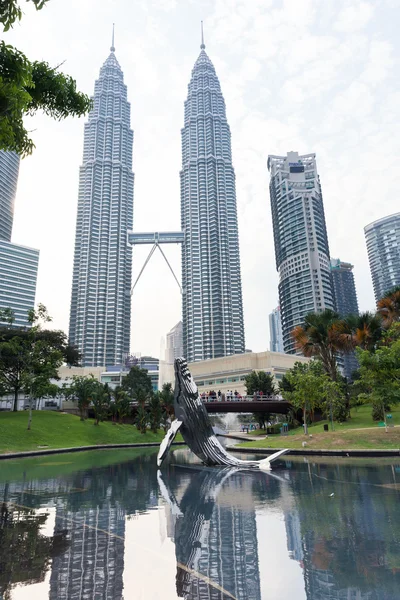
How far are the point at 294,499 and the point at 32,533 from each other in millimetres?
8548

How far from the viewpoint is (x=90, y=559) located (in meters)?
7.40

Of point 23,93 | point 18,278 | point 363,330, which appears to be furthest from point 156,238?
point 23,93

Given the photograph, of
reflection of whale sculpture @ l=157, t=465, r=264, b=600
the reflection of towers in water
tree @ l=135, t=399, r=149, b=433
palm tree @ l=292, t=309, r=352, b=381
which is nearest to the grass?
palm tree @ l=292, t=309, r=352, b=381

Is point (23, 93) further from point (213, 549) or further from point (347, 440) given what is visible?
point (347, 440)

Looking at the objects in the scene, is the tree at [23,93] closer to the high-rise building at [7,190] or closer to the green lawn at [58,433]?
the green lawn at [58,433]

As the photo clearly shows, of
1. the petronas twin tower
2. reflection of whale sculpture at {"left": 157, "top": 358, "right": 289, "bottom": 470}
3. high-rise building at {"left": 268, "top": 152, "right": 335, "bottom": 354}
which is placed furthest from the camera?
the petronas twin tower

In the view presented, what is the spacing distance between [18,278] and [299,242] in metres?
130

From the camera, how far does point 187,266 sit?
189875 millimetres

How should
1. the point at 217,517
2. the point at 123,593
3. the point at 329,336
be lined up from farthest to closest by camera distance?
the point at 329,336 → the point at 217,517 → the point at 123,593

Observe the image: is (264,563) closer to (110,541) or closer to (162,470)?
(110,541)

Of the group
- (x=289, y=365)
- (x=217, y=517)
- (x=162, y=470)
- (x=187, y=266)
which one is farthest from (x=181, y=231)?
(x=217, y=517)

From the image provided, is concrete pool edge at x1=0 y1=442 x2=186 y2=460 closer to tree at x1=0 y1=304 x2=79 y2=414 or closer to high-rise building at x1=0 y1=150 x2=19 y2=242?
tree at x1=0 y1=304 x2=79 y2=414

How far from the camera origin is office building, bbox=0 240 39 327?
162375mm

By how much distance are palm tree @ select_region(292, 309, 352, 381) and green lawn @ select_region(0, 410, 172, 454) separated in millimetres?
25991
